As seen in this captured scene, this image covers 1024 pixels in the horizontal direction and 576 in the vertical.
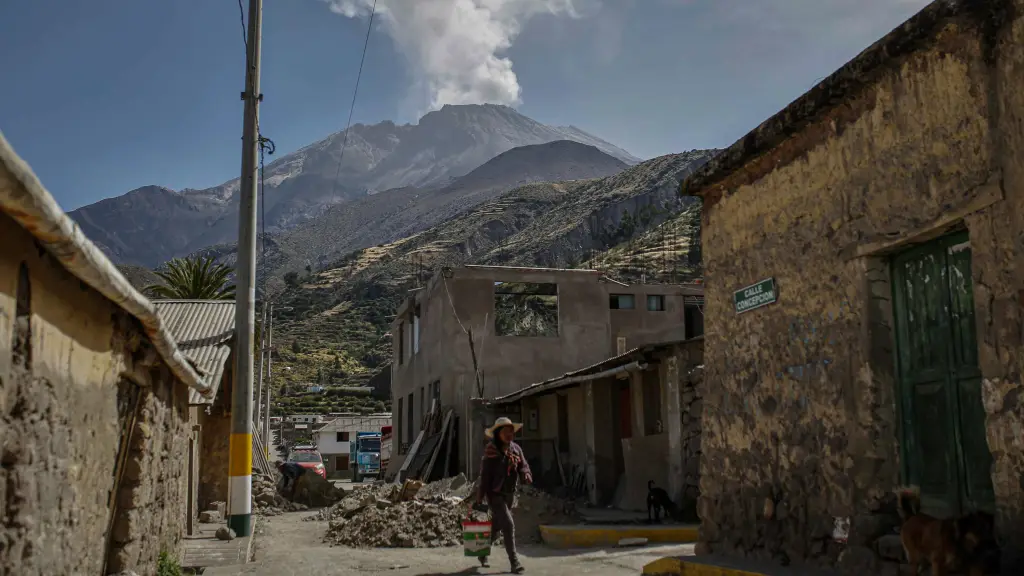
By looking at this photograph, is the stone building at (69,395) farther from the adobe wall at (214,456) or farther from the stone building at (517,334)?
the stone building at (517,334)

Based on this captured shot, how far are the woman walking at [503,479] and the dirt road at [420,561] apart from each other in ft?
1.53

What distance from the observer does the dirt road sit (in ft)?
32.8

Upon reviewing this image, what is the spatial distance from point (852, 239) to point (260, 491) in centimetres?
1930

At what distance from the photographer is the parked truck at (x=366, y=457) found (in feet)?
165

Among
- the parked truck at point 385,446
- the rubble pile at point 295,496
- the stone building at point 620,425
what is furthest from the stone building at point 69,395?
the parked truck at point 385,446

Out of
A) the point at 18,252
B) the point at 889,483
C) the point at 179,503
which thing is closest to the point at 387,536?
the point at 179,503

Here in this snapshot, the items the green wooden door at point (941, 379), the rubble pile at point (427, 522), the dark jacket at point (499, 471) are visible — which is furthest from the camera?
the rubble pile at point (427, 522)

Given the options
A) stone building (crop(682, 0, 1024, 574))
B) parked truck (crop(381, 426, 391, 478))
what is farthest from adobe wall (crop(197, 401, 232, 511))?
parked truck (crop(381, 426, 391, 478))

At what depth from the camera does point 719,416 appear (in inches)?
367

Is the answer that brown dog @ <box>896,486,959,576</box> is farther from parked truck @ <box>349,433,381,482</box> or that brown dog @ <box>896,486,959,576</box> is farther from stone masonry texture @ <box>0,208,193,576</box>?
parked truck @ <box>349,433,381,482</box>

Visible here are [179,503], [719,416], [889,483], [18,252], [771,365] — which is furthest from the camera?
[179,503]

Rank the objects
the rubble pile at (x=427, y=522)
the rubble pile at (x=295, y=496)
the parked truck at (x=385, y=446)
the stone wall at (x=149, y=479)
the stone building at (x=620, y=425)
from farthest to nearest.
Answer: the parked truck at (x=385, y=446), the rubble pile at (x=295, y=496), the stone building at (x=620, y=425), the rubble pile at (x=427, y=522), the stone wall at (x=149, y=479)

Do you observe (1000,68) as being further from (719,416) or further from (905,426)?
(719,416)

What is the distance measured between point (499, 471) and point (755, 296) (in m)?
3.34
